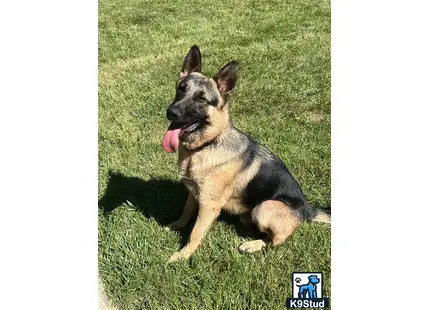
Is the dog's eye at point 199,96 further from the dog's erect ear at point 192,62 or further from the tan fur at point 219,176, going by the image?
the dog's erect ear at point 192,62

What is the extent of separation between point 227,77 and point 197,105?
342mm

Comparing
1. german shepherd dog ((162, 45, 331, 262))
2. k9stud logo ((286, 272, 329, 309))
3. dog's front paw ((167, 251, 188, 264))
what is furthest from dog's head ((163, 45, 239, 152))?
k9stud logo ((286, 272, 329, 309))

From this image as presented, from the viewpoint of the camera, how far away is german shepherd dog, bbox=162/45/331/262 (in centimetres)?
332

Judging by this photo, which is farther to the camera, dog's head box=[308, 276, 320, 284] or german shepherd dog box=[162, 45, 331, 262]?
dog's head box=[308, 276, 320, 284]

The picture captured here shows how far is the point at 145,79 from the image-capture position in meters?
4.57

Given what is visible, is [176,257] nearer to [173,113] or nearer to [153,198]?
[153,198]

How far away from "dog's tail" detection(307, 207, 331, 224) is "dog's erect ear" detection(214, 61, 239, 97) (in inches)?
54.7

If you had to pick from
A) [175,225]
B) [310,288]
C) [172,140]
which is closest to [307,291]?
[310,288]

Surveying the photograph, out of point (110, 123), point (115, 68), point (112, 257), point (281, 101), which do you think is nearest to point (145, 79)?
point (115, 68)

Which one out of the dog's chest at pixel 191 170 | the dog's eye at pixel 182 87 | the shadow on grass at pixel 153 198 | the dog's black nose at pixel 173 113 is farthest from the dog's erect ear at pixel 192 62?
the shadow on grass at pixel 153 198

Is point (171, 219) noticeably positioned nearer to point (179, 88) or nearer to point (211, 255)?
point (211, 255)

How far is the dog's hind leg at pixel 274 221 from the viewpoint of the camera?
11.7 feet

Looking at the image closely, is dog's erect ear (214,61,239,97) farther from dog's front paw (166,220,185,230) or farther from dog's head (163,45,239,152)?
dog's front paw (166,220,185,230)

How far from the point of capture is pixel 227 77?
3.30m
